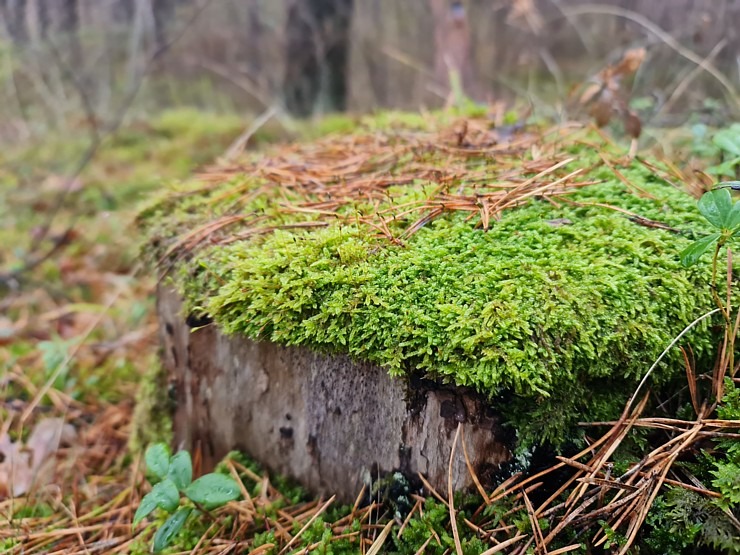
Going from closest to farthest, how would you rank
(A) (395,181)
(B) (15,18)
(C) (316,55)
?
1. (A) (395,181)
2. (B) (15,18)
3. (C) (316,55)

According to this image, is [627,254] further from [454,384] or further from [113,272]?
A: [113,272]

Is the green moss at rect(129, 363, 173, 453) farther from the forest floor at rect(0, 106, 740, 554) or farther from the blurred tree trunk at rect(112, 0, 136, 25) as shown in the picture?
the blurred tree trunk at rect(112, 0, 136, 25)

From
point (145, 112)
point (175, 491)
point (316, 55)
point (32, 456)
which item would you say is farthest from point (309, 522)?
point (145, 112)

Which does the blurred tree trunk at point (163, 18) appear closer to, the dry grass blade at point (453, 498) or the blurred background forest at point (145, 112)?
the blurred background forest at point (145, 112)

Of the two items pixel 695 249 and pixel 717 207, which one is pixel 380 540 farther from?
pixel 717 207

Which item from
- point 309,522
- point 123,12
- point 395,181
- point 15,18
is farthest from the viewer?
point 123,12
